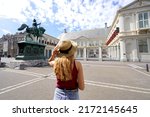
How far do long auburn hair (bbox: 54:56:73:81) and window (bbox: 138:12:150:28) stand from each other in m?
25.7

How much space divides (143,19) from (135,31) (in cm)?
252

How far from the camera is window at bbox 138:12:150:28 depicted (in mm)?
23305

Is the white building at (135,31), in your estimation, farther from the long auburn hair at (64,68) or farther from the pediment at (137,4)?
the long auburn hair at (64,68)

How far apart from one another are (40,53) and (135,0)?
19.9 m

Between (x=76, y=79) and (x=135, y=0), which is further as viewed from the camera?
(x=135, y=0)

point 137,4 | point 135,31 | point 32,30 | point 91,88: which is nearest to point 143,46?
point 135,31

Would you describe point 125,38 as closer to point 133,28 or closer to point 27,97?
point 133,28

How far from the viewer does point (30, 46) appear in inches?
742

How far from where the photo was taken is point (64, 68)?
2.00 metres

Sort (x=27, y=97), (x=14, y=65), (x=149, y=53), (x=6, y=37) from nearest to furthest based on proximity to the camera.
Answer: (x=27, y=97) → (x=14, y=65) → (x=149, y=53) → (x=6, y=37)

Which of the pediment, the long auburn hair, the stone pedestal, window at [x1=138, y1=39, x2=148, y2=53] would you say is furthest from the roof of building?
the long auburn hair

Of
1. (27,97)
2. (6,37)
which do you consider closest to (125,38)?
(27,97)

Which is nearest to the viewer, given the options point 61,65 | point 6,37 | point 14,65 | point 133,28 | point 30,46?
point 61,65

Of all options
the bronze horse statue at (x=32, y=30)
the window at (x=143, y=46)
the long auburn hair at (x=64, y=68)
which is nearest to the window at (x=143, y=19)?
the window at (x=143, y=46)
